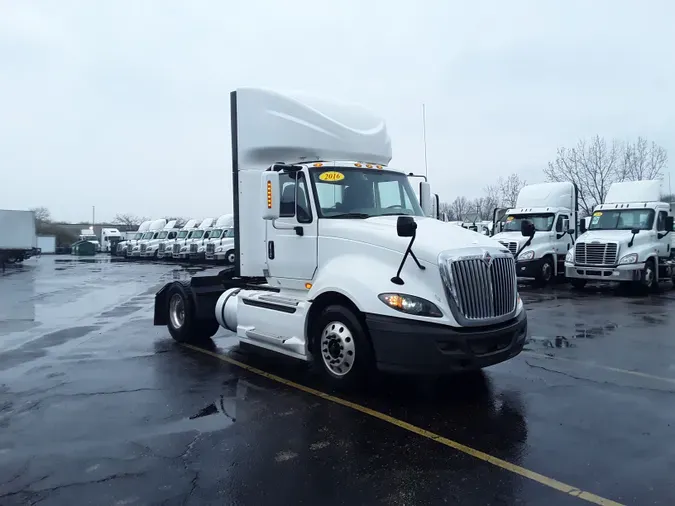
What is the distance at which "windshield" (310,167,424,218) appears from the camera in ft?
23.6

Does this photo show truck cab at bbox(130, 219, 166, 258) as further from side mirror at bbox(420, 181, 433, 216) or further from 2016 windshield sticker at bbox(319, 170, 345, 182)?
2016 windshield sticker at bbox(319, 170, 345, 182)

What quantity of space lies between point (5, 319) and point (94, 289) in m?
7.57

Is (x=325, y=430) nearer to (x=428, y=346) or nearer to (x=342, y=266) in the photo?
(x=428, y=346)

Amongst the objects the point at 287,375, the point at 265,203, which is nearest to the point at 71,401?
the point at 287,375

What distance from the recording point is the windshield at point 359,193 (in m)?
7.19

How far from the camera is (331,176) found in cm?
734

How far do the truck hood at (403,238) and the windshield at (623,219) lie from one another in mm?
13584

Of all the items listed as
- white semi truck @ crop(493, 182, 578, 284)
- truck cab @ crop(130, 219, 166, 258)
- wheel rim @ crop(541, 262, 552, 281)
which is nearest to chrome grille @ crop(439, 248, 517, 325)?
white semi truck @ crop(493, 182, 578, 284)

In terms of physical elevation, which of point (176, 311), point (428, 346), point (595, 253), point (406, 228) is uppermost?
point (406, 228)

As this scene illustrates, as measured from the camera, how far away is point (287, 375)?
7449 millimetres

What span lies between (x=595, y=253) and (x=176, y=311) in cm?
1319

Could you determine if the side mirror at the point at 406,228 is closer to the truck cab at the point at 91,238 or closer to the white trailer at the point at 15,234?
the white trailer at the point at 15,234

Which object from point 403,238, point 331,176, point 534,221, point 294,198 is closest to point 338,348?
point 403,238

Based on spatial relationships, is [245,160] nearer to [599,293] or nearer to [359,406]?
[359,406]
